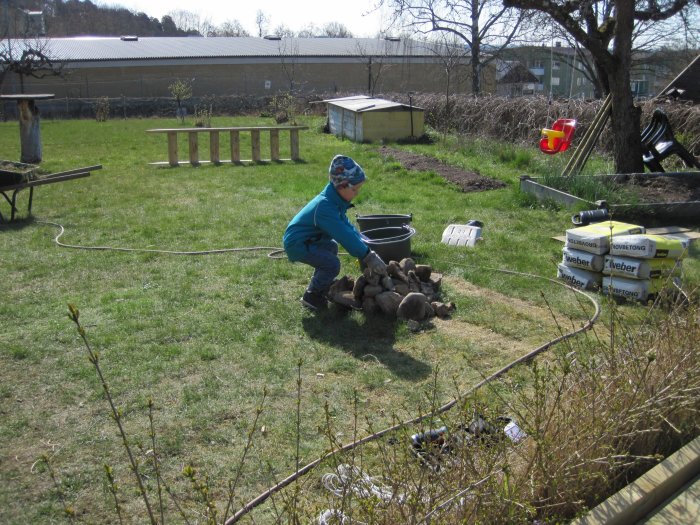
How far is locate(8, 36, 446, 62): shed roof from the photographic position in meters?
45.3

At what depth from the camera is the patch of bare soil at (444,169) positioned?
1162 centimetres

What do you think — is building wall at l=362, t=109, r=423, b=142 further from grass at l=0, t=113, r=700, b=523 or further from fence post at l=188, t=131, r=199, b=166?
grass at l=0, t=113, r=700, b=523

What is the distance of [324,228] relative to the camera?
18.8 ft

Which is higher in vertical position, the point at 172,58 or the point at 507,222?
the point at 172,58

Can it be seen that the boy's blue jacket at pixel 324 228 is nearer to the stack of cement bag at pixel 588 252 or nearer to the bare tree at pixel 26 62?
the stack of cement bag at pixel 588 252

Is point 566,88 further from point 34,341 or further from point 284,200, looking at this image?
point 34,341

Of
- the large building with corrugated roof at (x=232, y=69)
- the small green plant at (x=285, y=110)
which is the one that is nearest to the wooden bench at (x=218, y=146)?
the small green plant at (x=285, y=110)

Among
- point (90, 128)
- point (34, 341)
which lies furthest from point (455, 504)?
point (90, 128)

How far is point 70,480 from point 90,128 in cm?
2486

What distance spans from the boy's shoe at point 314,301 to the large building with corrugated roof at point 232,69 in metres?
Answer: 38.4

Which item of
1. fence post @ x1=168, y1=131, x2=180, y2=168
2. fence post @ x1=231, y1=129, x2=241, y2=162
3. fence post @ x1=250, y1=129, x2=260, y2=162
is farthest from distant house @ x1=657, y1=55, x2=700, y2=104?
fence post @ x1=168, y1=131, x2=180, y2=168

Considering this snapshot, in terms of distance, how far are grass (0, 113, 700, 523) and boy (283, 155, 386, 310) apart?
35cm

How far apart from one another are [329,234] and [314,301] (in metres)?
0.62

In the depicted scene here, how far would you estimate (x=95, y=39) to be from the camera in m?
49.9
